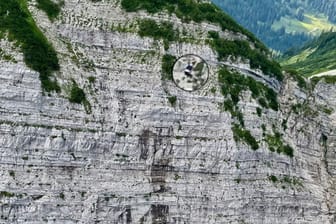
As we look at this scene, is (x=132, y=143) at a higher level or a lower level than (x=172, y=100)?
lower

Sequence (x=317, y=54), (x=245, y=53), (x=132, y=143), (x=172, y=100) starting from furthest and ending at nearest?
(x=317, y=54) < (x=245, y=53) < (x=172, y=100) < (x=132, y=143)

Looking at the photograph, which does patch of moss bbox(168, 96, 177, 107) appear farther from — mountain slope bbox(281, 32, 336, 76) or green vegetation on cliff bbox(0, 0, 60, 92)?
mountain slope bbox(281, 32, 336, 76)

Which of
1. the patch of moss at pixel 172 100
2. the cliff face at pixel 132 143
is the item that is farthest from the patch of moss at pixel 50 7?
the patch of moss at pixel 172 100

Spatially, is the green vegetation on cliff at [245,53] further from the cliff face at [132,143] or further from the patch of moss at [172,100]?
the patch of moss at [172,100]

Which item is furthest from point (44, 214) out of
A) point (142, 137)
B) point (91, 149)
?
point (142, 137)

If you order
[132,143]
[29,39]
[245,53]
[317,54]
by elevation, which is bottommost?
[132,143]

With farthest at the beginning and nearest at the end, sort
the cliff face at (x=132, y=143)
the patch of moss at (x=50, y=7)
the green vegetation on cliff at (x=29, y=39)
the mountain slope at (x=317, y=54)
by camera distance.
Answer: the mountain slope at (x=317, y=54) < the patch of moss at (x=50, y=7) < the green vegetation on cliff at (x=29, y=39) < the cliff face at (x=132, y=143)

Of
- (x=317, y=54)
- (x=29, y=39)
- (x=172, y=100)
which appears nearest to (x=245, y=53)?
(x=172, y=100)

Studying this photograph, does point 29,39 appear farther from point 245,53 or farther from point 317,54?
point 317,54
